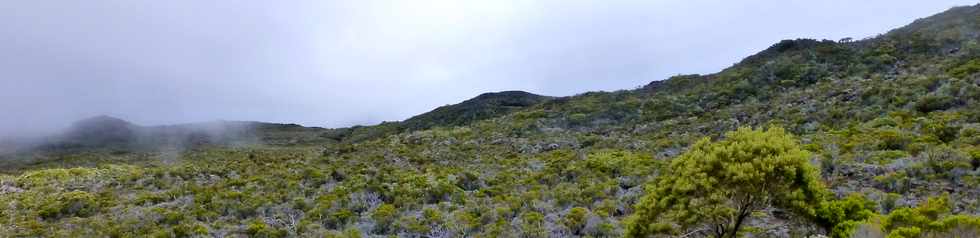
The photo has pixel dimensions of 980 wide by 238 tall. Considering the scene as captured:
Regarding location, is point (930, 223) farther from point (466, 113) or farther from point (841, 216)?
point (466, 113)

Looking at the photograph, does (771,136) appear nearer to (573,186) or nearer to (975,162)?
(975,162)

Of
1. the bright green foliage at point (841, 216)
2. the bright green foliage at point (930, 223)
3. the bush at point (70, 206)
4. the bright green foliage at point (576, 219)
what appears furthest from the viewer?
the bush at point (70, 206)

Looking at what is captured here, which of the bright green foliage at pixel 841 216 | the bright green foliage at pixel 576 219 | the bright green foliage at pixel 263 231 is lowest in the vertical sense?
the bright green foliage at pixel 263 231

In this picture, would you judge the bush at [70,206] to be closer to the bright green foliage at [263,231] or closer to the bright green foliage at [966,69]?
the bright green foliage at [263,231]

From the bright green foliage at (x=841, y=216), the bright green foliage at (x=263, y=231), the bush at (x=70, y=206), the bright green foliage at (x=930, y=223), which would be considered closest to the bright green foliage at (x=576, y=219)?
the bright green foliage at (x=841, y=216)

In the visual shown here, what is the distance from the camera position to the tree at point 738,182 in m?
9.29

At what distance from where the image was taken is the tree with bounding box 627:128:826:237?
9289mm

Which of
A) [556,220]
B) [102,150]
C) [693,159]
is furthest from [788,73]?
[102,150]

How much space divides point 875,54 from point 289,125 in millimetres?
62181

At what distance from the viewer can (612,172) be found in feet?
63.3

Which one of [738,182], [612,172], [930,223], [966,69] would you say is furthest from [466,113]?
[930,223]

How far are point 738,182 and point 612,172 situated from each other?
993 centimetres

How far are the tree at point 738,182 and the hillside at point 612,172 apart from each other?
0.07m

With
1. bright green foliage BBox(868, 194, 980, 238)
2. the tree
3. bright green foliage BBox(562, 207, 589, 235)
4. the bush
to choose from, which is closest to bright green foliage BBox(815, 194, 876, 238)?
the tree
